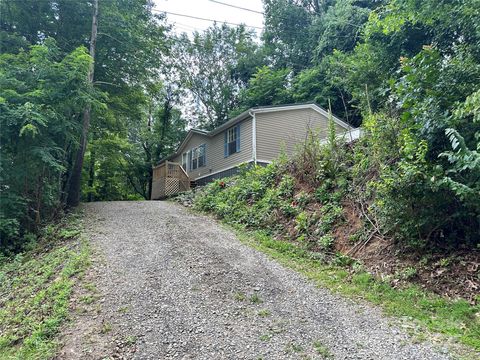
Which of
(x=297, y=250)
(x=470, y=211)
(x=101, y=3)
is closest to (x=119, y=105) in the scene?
(x=101, y=3)

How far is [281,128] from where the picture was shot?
14797 millimetres

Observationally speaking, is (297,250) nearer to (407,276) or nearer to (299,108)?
(407,276)

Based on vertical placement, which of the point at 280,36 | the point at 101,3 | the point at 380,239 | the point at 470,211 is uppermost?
the point at 280,36

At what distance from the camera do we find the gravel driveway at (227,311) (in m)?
3.07

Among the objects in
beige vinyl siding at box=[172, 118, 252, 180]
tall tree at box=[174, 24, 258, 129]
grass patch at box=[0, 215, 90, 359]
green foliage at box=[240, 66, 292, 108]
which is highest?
tall tree at box=[174, 24, 258, 129]

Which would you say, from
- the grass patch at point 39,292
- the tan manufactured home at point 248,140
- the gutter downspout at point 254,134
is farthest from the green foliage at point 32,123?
the tan manufactured home at point 248,140

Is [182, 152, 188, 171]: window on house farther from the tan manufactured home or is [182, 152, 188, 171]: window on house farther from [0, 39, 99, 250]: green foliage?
Answer: [0, 39, 99, 250]: green foliage

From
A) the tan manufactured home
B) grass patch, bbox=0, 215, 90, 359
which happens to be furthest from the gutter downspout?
grass patch, bbox=0, 215, 90, 359

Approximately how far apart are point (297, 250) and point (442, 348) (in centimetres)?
317

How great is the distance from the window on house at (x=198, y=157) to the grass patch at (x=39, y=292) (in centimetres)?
1138

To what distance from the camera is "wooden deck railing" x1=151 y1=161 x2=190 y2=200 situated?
1653 cm

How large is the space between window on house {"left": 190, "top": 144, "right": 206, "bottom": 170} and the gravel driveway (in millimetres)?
12481

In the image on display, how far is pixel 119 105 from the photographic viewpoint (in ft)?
45.5

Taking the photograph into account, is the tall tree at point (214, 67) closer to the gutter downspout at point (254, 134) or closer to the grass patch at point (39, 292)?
the gutter downspout at point (254, 134)
